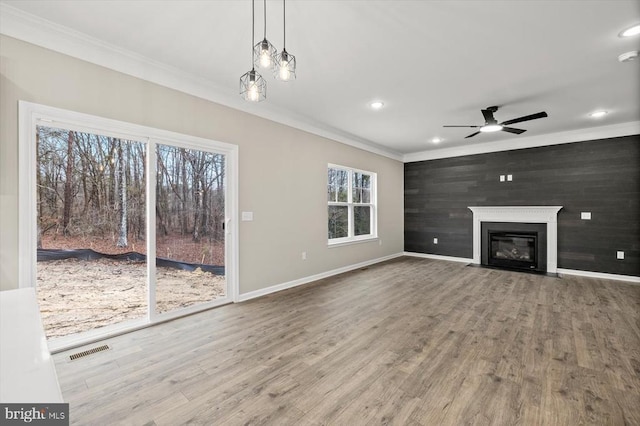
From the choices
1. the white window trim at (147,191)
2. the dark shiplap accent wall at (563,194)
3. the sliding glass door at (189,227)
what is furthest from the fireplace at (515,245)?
the sliding glass door at (189,227)

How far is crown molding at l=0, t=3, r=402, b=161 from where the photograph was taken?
88.0 inches

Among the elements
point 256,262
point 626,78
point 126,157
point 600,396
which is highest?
point 626,78

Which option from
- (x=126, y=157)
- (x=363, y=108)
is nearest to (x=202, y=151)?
(x=126, y=157)

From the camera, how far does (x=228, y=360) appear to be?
2.34 m

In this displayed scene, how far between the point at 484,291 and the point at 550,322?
1186 millimetres

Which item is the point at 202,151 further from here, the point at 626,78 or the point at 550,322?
the point at 626,78

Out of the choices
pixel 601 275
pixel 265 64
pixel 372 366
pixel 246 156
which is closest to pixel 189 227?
pixel 246 156

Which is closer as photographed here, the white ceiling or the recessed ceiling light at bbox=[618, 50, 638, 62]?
the white ceiling

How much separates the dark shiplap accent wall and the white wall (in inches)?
52.6

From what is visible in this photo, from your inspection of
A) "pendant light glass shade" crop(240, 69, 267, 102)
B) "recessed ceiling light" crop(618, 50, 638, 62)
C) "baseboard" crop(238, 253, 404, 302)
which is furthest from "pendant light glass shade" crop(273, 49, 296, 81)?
"recessed ceiling light" crop(618, 50, 638, 62)

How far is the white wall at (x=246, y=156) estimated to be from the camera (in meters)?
2.22

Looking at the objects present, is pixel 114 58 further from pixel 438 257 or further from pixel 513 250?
pixel 513 250

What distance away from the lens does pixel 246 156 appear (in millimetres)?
3855

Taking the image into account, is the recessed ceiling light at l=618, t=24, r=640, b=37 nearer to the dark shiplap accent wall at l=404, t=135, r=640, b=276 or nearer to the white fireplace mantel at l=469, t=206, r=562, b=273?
the dark shiplap accent wall at l=404, t=135, r=640, b=276
